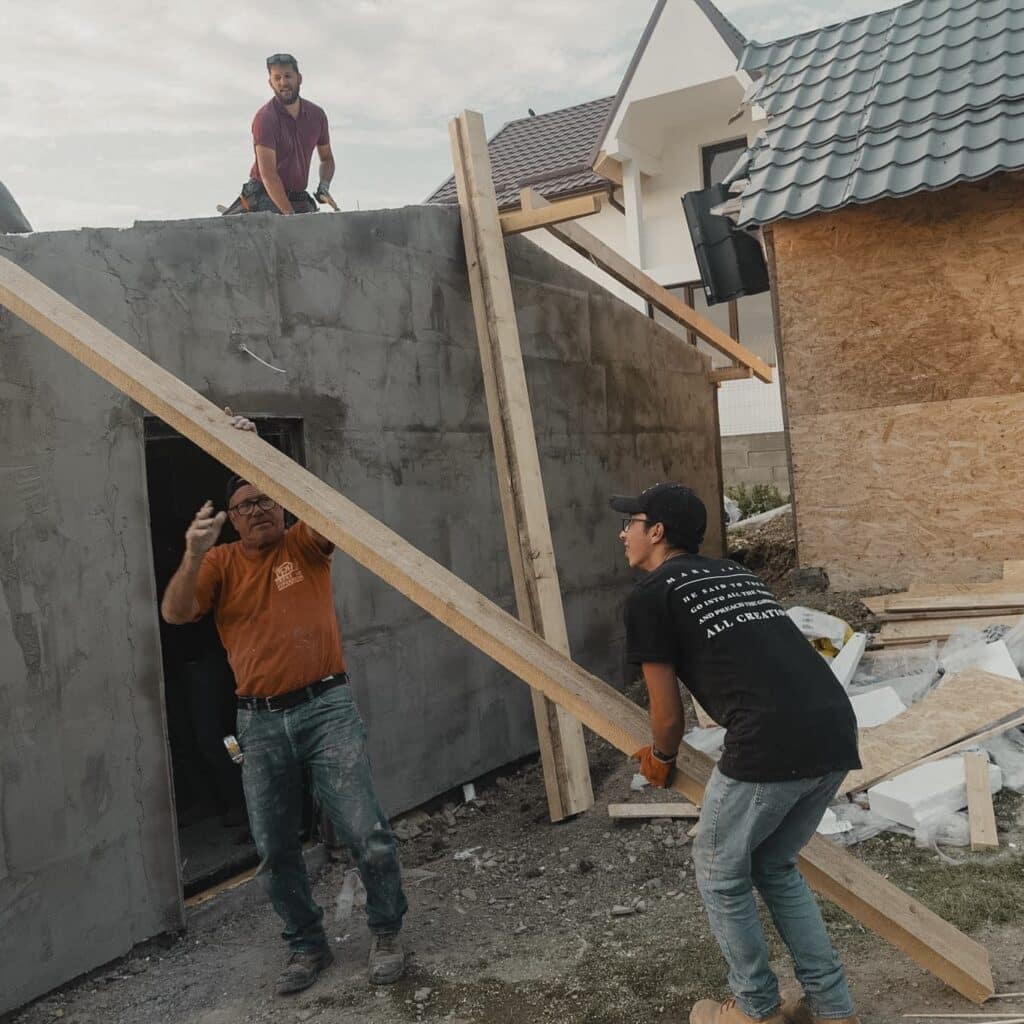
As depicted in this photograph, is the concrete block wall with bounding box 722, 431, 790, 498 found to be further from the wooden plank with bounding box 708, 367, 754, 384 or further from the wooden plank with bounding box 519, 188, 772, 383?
the wooden plank with bounding box 519, 188, 772, 383

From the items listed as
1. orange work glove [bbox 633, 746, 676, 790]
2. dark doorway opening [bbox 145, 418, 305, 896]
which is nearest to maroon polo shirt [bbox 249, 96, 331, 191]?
dark doorway opening [bbox 145, 418, 305, 896]

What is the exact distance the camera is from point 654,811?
547 centimetres

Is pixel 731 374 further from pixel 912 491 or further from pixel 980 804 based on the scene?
pixel 980 804

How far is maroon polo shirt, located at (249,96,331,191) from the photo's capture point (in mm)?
7070

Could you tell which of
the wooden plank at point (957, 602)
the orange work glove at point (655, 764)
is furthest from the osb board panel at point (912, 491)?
the orange work glove at point (655, 764)

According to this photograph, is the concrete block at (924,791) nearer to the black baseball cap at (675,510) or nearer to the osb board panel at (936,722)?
the osb board panel at (936,722)

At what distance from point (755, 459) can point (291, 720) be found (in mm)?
11971

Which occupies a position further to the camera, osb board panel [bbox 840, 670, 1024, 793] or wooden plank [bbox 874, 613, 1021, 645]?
wooden plank [bbox 874, 613, 1021, 645]

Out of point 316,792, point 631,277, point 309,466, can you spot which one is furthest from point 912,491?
point 316,792

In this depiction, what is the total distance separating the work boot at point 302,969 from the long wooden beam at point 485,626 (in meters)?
1.71

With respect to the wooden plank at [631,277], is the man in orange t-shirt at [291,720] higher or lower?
lower

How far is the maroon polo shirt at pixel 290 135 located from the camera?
7070 mm

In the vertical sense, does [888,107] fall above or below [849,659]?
above

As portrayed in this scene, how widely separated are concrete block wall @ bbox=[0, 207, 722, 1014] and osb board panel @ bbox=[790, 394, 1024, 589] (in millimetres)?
1511
